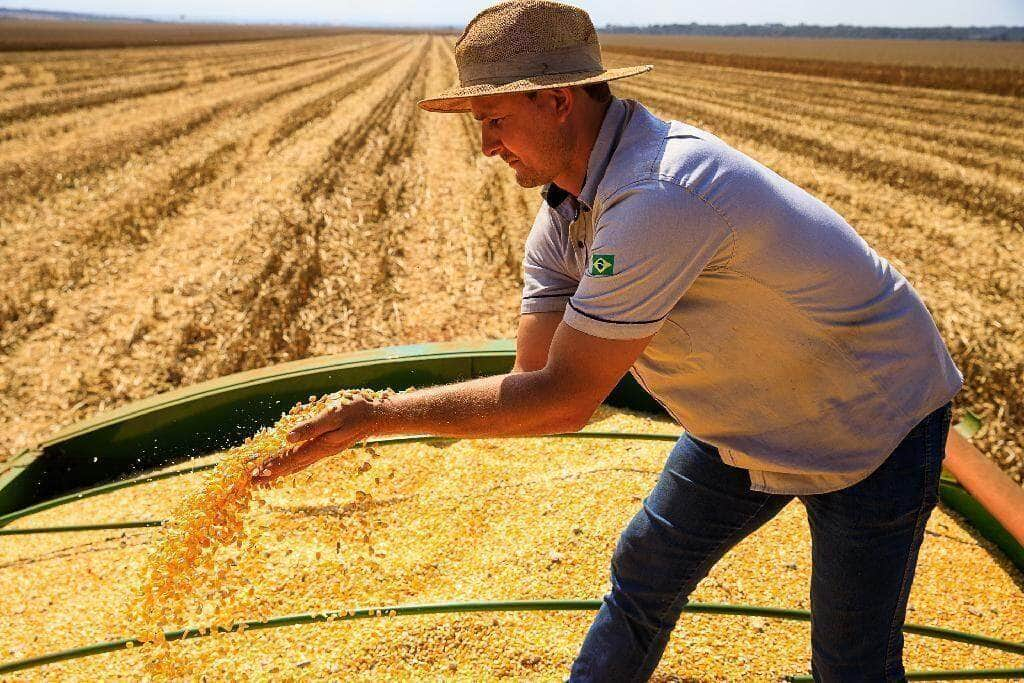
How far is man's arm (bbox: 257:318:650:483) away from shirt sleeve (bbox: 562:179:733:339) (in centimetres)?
5

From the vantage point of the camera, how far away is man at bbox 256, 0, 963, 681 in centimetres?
121

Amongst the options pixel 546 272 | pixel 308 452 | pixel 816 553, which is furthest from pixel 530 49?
pixel 816 553

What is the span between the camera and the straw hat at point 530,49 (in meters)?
1.27

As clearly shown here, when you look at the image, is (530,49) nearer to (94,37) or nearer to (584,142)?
(584,142)

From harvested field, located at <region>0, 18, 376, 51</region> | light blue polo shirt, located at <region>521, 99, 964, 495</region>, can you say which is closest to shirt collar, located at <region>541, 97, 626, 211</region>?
light blue polo shirt, located at <region>521, 99, 964, 495</region>

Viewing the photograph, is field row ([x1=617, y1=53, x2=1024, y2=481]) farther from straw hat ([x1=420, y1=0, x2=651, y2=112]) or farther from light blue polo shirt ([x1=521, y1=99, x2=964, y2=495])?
straw hat ([x1=420, y1=0, x2=651, y2=112])

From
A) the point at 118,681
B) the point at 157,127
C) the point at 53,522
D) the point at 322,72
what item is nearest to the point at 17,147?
the point at 157,127

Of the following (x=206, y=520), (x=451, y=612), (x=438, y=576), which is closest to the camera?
(x=206, y=520)

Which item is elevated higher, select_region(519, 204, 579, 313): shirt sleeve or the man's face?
the man's face

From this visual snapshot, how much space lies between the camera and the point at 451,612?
2.26m

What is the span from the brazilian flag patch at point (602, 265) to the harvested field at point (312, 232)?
137 inches

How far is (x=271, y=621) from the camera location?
211 centimetres

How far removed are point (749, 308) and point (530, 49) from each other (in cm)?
62

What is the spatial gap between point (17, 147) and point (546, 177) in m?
11.1
